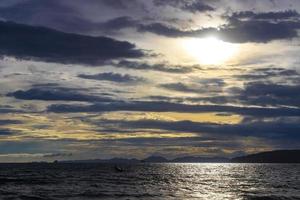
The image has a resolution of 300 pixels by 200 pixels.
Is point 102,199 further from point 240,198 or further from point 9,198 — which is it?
point 240,198

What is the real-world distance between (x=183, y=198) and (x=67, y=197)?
17.3m

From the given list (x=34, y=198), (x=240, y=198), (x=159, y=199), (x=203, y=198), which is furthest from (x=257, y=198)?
(x=34, y=198)

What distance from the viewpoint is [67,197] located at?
2933 inches

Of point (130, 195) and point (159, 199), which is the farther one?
point (130, 195)

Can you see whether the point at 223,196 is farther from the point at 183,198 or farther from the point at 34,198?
the point at 34,198

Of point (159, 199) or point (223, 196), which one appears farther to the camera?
point (223, 196)

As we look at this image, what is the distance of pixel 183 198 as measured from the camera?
7562cm

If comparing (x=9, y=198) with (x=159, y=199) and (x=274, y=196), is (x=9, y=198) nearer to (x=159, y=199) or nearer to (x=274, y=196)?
(x=159, y=199)

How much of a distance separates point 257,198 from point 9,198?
36872mm

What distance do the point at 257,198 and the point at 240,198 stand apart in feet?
8.54

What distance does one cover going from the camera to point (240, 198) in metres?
76.0

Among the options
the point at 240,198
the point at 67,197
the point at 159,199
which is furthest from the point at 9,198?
the point at 240,198

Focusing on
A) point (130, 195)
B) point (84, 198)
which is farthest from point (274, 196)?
point (84, 198)

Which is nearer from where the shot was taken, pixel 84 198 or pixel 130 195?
pixel 84 198
